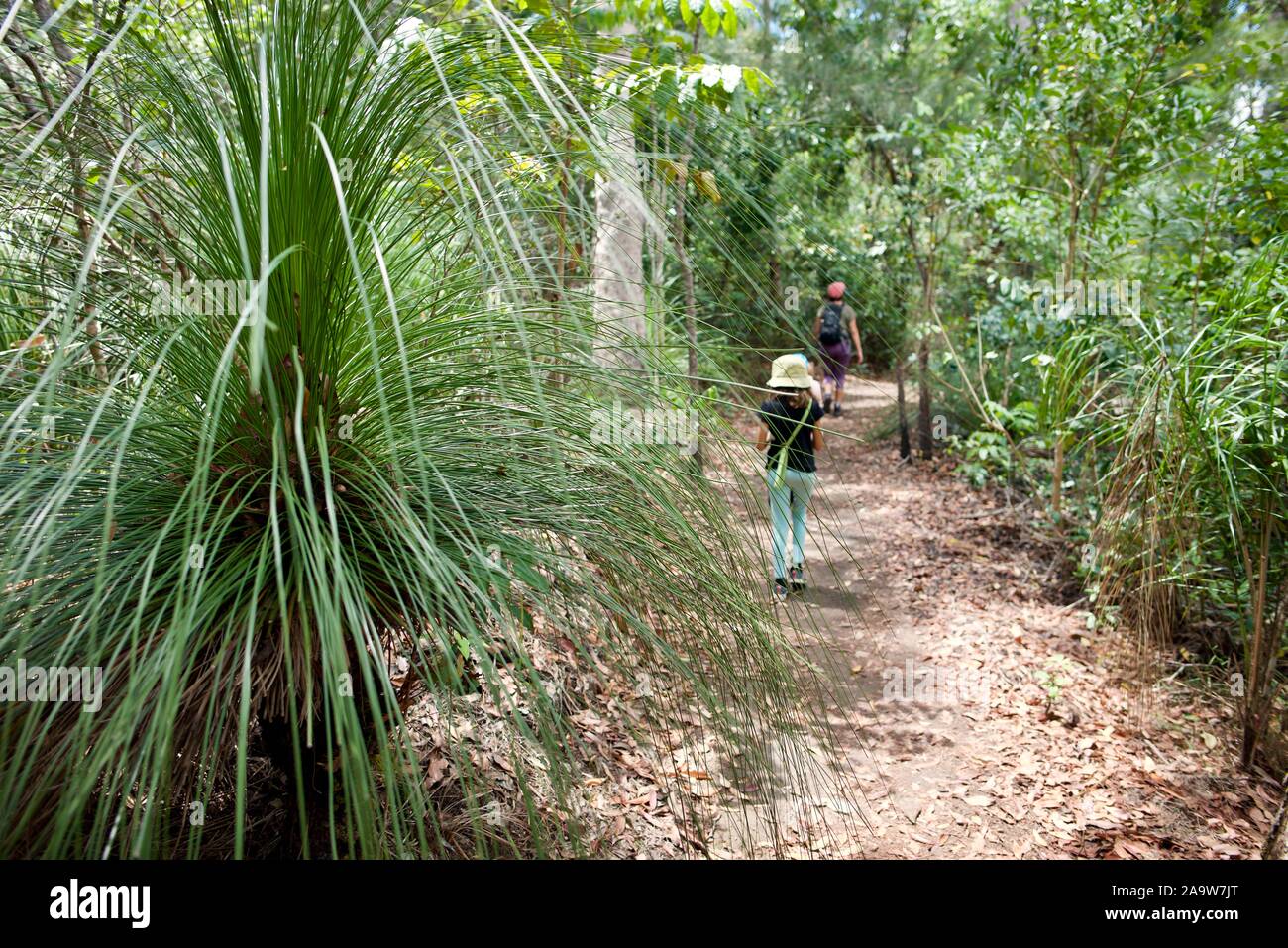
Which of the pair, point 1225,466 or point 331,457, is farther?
point 1225,466

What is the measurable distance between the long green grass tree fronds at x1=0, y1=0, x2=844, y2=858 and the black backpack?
600 cm

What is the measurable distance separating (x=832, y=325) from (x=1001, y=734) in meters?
4.38

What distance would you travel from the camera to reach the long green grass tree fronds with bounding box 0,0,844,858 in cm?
102

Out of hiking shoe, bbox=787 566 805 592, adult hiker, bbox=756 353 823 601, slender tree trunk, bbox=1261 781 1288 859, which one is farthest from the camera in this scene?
slender tree trunk, bbox=1261 781 1288 859

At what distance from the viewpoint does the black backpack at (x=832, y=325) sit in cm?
712

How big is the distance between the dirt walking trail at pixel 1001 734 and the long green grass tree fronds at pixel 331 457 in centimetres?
41

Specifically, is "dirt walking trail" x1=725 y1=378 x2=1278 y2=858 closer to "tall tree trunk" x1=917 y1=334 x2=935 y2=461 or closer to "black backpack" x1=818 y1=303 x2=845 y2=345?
"black backpack" x1=818 y1=303 x2=845 y2=345

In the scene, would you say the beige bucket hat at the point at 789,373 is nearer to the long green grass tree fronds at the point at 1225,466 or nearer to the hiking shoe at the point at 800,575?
the hiking shoe at the point at 800,575

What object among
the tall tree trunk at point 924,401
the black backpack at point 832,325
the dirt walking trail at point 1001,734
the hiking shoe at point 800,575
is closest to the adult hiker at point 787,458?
the hiking shoe at point 800,575

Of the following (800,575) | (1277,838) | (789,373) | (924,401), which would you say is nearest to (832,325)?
(924,401)

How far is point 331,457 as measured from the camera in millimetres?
1202

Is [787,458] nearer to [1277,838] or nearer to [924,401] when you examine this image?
[1277,838]

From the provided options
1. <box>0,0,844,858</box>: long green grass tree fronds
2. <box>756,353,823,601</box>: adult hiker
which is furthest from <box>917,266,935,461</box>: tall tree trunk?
<box>0,0,844,858</box>: long green grass tree fronds
